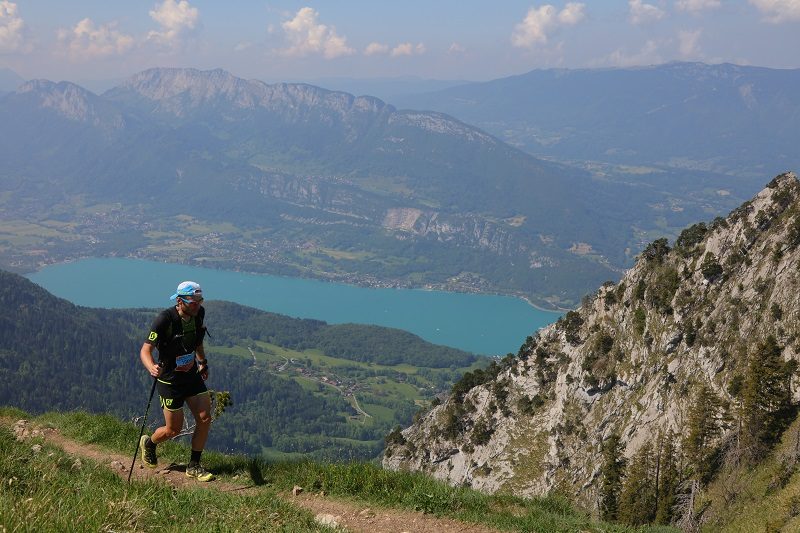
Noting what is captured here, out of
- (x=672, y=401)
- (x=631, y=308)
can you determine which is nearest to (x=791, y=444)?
(x=672, y=401)

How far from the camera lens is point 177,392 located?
10.7 meters

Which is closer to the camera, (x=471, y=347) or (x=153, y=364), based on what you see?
(x=153, y=364)

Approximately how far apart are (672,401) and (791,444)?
1176 cm

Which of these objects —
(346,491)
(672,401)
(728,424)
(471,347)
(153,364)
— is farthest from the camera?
(471,347)

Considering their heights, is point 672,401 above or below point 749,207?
below

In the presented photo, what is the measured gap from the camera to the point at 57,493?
7316 millimetres

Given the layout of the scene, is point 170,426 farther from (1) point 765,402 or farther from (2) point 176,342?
(1) point 765,402

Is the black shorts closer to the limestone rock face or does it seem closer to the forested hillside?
the limestone rock face

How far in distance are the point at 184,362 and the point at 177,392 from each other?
551 mm

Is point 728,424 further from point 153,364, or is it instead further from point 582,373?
point 153,364

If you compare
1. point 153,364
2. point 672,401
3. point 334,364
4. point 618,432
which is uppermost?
point 153,364

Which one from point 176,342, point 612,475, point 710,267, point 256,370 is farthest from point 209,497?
point 256,370

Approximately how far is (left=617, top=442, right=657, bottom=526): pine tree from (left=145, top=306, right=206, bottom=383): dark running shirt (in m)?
16.8

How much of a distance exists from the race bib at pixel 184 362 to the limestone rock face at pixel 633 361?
20.4m
